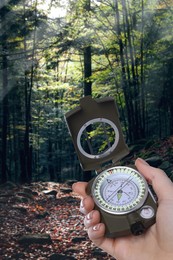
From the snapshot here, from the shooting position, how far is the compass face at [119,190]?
0.62 meters

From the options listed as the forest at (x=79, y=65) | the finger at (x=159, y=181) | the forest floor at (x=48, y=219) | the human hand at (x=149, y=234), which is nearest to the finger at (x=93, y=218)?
the human hand at (x=149, y=234)

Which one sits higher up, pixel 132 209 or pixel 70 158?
pixel 132 209

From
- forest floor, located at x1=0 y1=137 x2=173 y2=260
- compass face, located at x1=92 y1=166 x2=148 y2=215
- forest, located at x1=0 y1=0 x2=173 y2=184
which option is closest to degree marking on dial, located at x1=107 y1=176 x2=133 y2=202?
compass face, located at x1=92 y1=166 x2=148 y2=215

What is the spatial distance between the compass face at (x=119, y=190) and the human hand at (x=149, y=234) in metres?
0.02

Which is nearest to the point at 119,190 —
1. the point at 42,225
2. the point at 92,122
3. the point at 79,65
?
the point at 92,122

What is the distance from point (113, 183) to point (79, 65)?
7.33ft

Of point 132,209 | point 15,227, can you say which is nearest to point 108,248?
point 132,209

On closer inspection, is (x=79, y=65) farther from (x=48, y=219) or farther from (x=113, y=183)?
(x=113, y=183)

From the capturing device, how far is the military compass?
0.61 meters

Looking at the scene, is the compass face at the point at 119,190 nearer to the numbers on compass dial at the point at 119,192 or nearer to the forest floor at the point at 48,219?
the numbers on compass dial at the point at 119,192

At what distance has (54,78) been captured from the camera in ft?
9.38

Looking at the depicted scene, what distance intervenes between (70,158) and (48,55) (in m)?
0.78

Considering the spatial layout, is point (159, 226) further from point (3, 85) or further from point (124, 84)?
point (3, 85)

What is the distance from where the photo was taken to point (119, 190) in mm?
637
